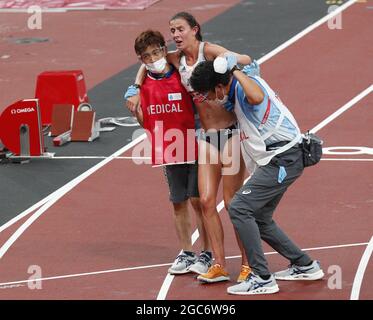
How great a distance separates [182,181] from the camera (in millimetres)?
12875

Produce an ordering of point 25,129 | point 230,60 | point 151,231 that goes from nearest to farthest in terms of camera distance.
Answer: point 230,60 → point 151,231 → point 25,129

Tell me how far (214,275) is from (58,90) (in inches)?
321

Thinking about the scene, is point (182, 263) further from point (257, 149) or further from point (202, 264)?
point (257, 149)

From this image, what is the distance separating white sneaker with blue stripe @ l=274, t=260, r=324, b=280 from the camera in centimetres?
1240

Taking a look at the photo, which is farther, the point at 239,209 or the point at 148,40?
the point at 148,40

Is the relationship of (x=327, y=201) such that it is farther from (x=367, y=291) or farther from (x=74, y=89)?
(x=74, y=89)

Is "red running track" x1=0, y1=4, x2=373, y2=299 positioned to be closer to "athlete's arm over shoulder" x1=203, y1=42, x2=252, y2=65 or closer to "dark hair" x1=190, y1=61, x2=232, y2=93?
"dark hair" x1=190, y1=61, x2=232, y2=93

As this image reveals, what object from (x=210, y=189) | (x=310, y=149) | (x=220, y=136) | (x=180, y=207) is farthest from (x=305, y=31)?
(x=310, y=149)

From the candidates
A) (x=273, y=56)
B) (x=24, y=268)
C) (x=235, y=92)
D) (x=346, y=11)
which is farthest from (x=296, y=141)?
(x=346, y=11)

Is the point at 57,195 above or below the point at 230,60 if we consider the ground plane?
below

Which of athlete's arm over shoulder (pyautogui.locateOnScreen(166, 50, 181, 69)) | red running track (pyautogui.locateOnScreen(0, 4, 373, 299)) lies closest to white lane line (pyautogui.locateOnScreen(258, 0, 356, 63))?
red running track (pyautogui.locateOnScreen(0, 4, 373, 299))

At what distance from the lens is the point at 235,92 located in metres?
11.9

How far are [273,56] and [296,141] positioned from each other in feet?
37.2

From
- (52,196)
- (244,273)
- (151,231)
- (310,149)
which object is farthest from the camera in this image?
(52,196)
